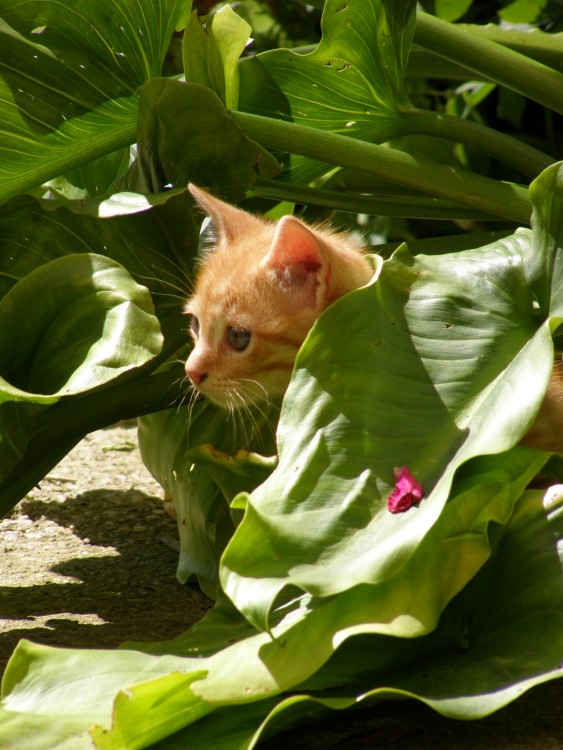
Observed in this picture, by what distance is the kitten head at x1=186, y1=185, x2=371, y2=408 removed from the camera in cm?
156

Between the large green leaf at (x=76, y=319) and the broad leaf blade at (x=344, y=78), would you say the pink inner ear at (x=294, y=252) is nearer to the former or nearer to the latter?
the large green leaf at (x=76, y=319)

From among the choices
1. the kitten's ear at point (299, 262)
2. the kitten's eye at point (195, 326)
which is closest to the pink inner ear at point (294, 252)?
the kitten's ear at point (299, 262)

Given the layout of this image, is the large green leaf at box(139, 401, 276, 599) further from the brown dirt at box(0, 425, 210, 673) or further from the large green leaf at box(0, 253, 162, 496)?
the large green leaf at box(0, 253, 162, 496)

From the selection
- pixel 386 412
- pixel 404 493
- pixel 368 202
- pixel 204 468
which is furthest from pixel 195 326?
pixel 404 493

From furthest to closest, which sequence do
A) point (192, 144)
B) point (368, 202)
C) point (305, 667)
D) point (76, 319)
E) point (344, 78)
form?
point (368, 202) < point (344, 78) < point (192, 144) < point (76, 319) < point (305, 667)

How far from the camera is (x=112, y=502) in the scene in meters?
2.26

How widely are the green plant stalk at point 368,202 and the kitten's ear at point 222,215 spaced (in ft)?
0.53

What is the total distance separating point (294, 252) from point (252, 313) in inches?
6.5

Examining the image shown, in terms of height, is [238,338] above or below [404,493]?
below

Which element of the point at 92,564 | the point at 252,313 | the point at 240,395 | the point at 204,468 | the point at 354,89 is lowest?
the point at 92,564

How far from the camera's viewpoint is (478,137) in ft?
6.41

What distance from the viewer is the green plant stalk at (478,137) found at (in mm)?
1912

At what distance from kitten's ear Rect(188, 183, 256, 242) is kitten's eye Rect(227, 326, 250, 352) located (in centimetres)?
19

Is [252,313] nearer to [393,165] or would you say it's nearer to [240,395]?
[240,395]
